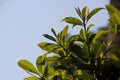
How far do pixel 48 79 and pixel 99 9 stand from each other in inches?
24.8

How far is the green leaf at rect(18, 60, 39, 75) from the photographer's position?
2250mm

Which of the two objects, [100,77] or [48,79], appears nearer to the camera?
[100,77]

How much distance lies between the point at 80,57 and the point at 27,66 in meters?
0.44

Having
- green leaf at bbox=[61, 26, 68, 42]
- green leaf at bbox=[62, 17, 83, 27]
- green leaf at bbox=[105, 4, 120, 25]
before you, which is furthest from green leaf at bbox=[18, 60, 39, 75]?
green leaf at bbox=[105, 4, 120, 25]

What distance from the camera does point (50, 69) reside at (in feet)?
7.30

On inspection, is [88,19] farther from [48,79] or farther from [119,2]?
[119,2]

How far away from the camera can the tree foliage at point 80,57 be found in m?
2.05

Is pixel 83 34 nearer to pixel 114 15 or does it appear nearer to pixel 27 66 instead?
pixel 114 15

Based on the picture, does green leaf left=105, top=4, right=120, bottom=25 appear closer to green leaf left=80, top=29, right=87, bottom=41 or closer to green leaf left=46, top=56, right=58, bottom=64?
green leaf left=80, top=29, right=87, bottom=41

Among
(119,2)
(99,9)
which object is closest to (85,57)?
(99,9)

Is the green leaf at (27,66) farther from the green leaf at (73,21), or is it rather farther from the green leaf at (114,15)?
the green leaf at (114,15)

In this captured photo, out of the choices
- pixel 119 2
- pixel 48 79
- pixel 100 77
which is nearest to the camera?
pixel 100 77

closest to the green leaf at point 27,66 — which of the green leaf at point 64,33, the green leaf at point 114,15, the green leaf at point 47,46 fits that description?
the green leaf at point 47,46

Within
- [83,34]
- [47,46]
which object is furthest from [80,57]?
[47,46]
